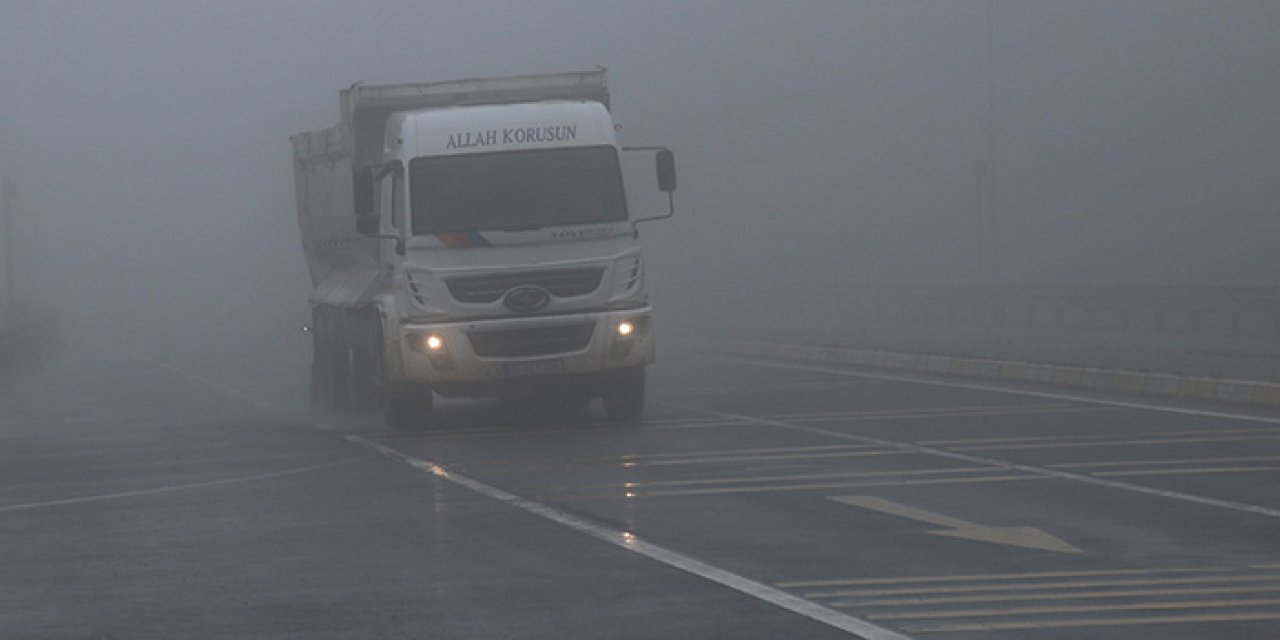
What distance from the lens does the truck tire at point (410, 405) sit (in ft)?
66.1

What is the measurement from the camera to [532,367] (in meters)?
19.6

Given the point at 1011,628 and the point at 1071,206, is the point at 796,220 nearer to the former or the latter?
the point at 1071,206

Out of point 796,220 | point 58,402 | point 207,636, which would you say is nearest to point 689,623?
point 207,636

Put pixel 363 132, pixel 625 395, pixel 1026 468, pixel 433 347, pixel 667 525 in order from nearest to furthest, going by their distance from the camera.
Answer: pixel 667 525 < pixel 1026 468 < pixel 433 347 < pixel 625 395 < pixel 363 132

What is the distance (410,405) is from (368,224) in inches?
64.0

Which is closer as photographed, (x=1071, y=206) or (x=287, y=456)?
(x=287, y=456)

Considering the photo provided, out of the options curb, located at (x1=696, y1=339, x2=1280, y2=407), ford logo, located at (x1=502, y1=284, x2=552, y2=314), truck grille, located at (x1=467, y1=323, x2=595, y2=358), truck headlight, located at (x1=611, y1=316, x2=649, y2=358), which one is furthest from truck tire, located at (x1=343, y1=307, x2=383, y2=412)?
curb, located at (x1=696, y1=339, x2=1280, y2=407)

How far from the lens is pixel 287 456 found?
18.1m

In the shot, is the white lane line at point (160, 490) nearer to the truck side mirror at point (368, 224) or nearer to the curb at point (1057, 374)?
the truck side mirror at point (368, 224)

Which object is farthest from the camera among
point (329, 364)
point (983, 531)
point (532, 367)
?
point (329, 364)

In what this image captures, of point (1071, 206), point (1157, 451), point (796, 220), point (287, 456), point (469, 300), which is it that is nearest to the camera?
point (1157, 451)

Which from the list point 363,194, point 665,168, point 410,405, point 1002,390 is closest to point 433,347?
point 410,405

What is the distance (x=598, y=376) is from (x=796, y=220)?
6379 cm

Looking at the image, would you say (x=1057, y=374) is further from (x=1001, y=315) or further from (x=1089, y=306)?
(x=1001, y=315)
